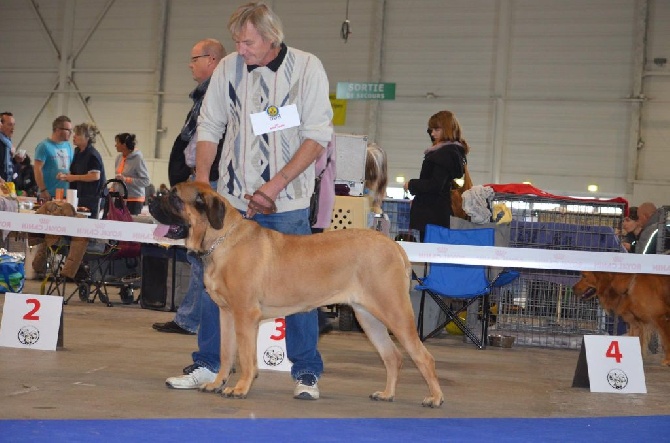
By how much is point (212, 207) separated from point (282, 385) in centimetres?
125

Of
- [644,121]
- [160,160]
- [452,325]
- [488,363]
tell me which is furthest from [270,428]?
[160,160]

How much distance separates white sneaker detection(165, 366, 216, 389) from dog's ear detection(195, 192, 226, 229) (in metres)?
0.83

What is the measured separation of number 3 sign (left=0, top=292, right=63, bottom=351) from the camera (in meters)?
5.60

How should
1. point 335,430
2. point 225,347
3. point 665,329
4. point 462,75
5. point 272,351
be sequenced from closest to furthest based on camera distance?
point 335,430
point 225,347
point 272,351
point 665,329
point 462,75

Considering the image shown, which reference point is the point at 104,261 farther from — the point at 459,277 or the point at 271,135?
the point at 271,135

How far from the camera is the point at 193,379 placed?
4.48 metres

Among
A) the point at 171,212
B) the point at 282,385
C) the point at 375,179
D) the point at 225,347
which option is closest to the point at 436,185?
the point at 375,179

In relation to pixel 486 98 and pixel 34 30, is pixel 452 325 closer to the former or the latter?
pixel 486 98

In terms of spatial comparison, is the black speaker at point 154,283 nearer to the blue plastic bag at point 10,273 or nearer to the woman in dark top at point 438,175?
the blue plastic bag at point 10,273

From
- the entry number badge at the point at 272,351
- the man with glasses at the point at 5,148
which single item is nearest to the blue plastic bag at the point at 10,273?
the man with glasses at the point at 5,148

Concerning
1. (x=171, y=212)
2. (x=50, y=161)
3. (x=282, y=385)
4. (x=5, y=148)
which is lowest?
(x=282, y=385)

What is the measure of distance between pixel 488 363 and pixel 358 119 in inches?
518

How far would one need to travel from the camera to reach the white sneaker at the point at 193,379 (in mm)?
4480

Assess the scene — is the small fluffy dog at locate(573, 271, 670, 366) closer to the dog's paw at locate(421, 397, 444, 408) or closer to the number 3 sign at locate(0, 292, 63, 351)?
the dog's paw at locate(421, 397, 444, 408)
